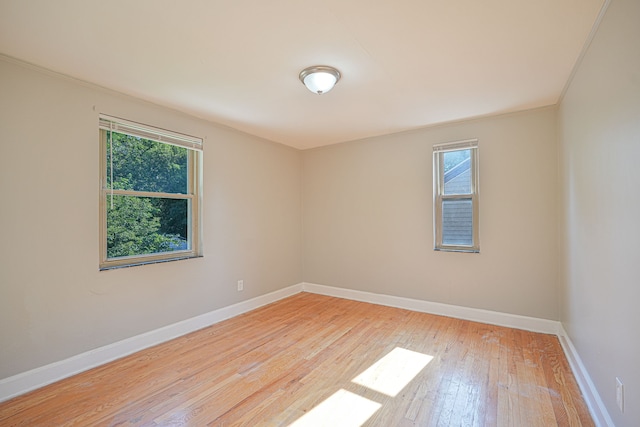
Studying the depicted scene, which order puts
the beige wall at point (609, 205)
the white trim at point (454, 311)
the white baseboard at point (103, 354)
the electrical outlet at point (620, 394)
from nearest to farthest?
the beige wall at point (609, 205) → the electrical outlet at point (620, 394) → the white baseboard at point (103, 354) → the white trim at point (454, 311)

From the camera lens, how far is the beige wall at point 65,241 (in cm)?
209

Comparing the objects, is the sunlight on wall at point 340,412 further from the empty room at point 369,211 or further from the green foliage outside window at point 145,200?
the green foliage outside window at point 145,200

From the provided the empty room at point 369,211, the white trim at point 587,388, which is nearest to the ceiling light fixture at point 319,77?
the empty room at point 369,211

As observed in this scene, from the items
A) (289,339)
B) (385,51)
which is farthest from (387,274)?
(385,51)

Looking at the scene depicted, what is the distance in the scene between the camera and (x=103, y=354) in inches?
99.2

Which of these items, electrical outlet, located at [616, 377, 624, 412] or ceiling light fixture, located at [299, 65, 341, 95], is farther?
ceiling light fixture, located at [299, 65, 341, 95]

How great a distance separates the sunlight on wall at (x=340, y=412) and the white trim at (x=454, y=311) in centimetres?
204

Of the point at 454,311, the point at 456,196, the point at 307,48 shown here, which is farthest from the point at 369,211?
the point at 307,48

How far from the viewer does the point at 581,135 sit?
2143mm

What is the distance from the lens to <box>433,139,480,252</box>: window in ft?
11.4

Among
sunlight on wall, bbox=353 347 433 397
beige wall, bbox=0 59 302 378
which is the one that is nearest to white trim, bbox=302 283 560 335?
sunlight on wall, bbox=353 347 433 397

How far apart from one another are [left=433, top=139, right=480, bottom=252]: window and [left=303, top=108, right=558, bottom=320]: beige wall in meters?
0.08

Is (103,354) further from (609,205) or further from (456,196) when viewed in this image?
(456,196)

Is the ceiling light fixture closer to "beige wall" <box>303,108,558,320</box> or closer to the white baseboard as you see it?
"beige wall" <box>303,108,558,320</box>
